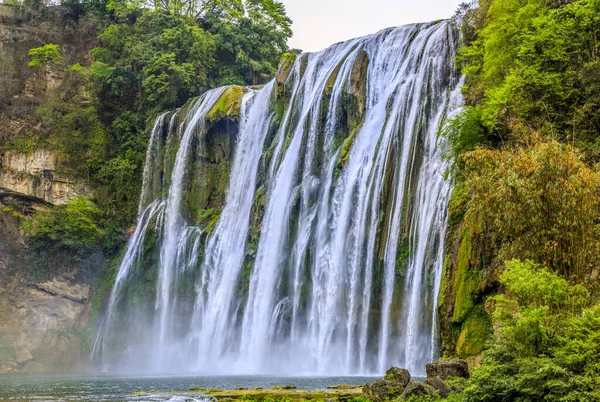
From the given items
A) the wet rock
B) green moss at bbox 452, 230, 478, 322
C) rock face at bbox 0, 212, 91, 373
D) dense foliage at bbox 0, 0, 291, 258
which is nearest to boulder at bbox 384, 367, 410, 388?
green moss at bbox 452, 230, 478, 322

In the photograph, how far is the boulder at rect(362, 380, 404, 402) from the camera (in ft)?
48.7

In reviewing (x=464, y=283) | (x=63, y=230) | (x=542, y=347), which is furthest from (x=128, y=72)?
(x=542, y=347)

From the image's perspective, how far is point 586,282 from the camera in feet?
47.5

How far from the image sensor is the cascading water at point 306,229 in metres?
25.3

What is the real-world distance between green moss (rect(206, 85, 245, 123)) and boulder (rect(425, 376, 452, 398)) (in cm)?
2823

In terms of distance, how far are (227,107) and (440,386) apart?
29.2m

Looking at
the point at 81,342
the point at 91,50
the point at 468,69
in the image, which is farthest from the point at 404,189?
the point at 91,50

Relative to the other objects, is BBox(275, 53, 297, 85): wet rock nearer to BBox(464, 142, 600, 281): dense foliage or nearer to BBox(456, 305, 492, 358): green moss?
BBox(456, 305, 492, 358): green moss

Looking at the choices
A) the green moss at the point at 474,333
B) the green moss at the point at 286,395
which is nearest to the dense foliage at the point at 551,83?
the green moss at the point at 474,333

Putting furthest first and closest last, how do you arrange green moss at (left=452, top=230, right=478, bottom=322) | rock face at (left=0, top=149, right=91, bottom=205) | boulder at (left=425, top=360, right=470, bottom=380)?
1. rock face at (left=0, top=149, right=91, bottom=205)
2. green moss at (left=452, top=230, right=478, bottom=322)
3. boulder at (left=425, top=360, right=470, bottom=380)

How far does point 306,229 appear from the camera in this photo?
100 feet

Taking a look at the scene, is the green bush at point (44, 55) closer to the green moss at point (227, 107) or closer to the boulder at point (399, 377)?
the green moss at point (227, 107)

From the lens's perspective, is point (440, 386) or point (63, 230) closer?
point (440, 386)

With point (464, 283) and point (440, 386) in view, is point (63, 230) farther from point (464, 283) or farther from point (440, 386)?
point (440, 386)
